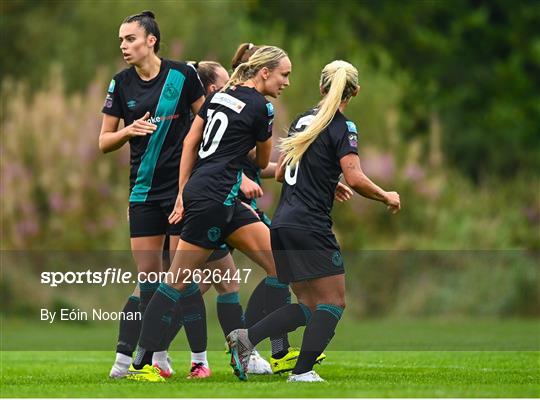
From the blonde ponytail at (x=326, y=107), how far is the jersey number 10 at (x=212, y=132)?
0.40 metres

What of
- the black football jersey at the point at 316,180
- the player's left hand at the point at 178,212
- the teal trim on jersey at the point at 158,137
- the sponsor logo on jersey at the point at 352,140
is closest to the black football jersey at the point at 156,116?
the teal trim on jersey at the point at 158,137

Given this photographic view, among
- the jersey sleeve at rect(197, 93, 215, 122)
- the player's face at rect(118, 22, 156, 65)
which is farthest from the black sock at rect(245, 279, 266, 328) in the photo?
the player's face at rect(118, 22, 156, 65)

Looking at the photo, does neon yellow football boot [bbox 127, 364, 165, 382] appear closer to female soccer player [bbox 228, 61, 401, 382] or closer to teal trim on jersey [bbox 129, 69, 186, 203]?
female soccer player [bbox 228, 61, 401, 382]

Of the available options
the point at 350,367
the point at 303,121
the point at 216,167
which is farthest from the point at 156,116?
the point at 350,367

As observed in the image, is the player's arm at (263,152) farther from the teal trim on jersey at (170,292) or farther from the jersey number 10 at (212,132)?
the teal trim on jersey at (170,292)

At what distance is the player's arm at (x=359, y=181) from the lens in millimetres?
8133

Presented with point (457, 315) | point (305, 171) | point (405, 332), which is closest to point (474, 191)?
point (457, 315)

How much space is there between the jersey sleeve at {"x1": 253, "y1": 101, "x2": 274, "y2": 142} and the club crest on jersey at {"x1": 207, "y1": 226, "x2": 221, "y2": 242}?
2.22 feet

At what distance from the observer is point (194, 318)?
8.95 metres

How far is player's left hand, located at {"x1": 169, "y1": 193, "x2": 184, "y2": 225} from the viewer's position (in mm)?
8367

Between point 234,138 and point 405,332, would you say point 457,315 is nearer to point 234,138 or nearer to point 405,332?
point 405,332

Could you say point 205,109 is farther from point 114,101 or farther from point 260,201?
point 260,201

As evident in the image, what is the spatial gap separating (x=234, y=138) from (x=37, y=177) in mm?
11548

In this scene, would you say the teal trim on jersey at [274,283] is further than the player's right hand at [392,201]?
Yes
